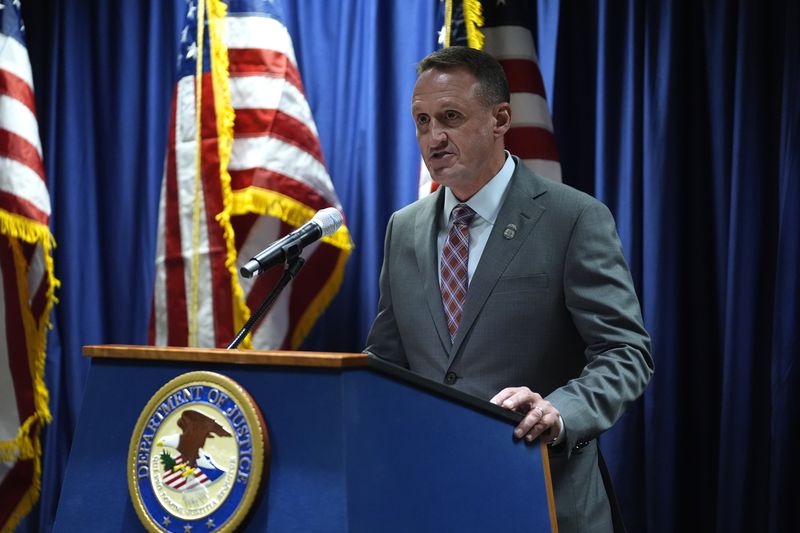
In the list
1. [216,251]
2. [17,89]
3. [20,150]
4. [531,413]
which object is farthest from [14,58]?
[531,413]

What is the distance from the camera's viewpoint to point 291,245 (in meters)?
1.50

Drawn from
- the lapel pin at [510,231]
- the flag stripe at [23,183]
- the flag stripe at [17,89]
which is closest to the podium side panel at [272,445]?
the lapel pin at [510,231]

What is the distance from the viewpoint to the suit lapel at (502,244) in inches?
68.2

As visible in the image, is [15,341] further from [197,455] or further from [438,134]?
[197,455]

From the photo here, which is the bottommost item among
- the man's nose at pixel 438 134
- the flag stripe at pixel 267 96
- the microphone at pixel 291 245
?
the microphone at pixel 291 245

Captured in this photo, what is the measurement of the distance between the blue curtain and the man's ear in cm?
113

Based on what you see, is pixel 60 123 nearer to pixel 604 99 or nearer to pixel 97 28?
pixel 97 28

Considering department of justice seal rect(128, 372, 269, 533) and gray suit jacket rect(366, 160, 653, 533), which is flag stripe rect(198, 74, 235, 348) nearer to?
gray suit jacket rect(366, 160, 653, 533)

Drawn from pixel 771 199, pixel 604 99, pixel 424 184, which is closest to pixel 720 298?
pixel 771 199

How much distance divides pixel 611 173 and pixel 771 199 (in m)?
0.52

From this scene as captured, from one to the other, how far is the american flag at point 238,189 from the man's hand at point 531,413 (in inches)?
68.1

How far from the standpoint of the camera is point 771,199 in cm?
275

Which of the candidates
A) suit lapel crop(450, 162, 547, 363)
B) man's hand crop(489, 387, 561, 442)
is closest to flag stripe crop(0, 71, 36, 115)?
suit lapel crop(450, 162, 547, 363)

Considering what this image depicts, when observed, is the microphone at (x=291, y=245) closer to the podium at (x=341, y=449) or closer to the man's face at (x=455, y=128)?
the podium at (x=341, y=449)
